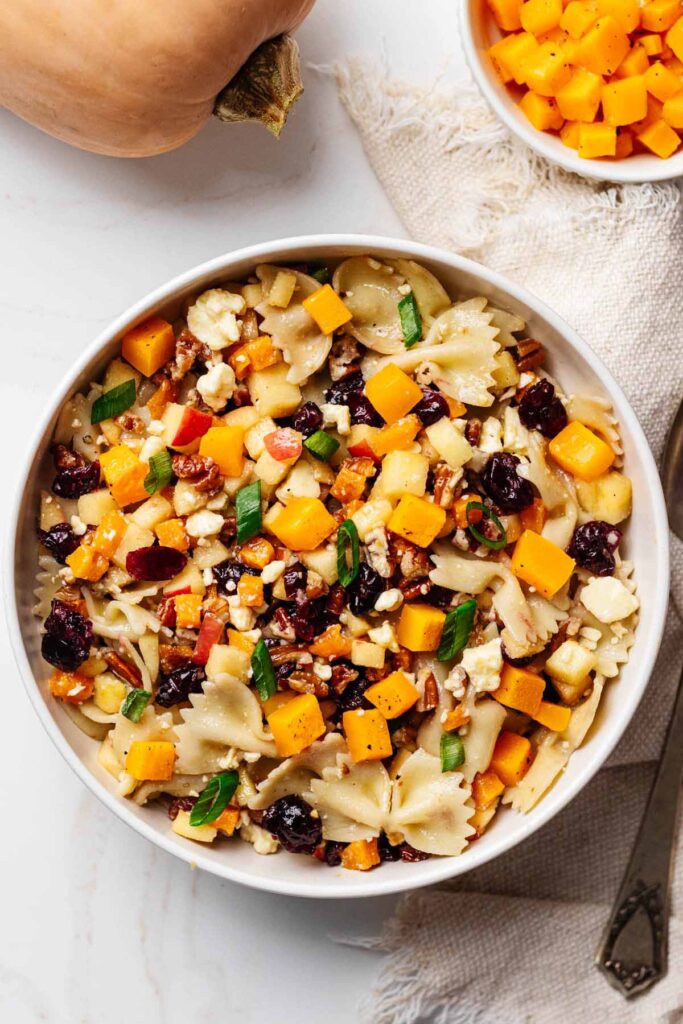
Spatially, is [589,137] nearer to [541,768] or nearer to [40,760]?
[541,768]

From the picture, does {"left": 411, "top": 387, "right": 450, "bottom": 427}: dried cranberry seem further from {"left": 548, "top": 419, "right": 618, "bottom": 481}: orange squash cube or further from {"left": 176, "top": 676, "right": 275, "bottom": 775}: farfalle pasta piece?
{"left": 176, "top": 676, "right": 275, "bottom": 775}: farfalle pasta piece

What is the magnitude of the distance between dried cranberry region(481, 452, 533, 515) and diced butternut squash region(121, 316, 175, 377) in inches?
38.3

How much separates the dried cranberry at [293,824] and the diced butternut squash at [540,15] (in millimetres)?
2389

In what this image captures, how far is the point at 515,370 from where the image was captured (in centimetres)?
294

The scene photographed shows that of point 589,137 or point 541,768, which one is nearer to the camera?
point 541,768

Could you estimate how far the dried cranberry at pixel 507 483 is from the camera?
282cm

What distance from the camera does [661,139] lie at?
310cm

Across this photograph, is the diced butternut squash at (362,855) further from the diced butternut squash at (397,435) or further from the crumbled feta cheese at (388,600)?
the diced butternut squash at (397,435)

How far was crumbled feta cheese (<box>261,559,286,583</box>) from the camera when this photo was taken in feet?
9.23

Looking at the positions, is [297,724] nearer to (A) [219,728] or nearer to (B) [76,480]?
(A) [219,728]

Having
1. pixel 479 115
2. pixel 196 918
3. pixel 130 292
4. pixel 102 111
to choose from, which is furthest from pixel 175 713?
pixel 479 115

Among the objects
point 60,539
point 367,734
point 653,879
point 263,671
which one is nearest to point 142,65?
point 60,539

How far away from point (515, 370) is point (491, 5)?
1167mm

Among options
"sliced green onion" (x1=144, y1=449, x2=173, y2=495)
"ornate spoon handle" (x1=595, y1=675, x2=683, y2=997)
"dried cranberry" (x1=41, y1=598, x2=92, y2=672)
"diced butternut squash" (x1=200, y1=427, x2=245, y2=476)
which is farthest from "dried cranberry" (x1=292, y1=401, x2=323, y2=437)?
"ornate spoon handle" (x1=595, y1=675, x2=683, y2=997)
